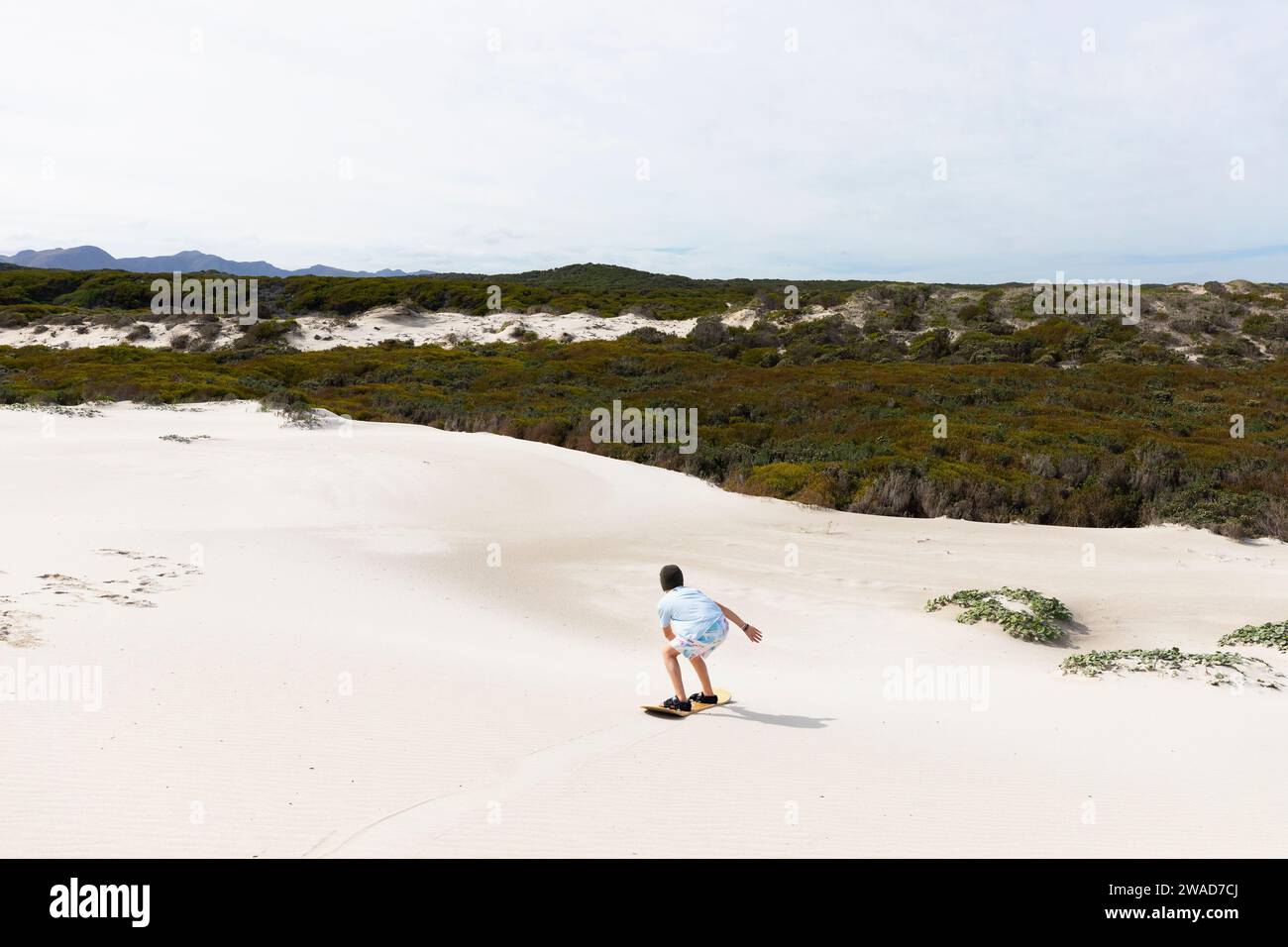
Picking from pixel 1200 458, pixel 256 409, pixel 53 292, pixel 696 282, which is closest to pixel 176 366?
pixel 256 409

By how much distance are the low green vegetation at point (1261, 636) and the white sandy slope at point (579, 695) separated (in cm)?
31

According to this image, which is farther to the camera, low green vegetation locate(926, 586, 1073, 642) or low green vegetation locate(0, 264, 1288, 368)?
low green vegetation locate(0, 264, 1288, 368)

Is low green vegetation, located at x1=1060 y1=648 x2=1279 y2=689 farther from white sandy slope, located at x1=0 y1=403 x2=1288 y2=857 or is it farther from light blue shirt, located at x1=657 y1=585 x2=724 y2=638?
light blue shirt, located at x1=657 y1=585 x2=724 y2=638

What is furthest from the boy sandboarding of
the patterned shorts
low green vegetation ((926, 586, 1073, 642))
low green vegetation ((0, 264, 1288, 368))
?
low green vegetation ((0, 264, 1288, 368))

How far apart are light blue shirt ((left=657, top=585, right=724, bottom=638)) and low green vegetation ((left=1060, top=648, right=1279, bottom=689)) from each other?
414 cm

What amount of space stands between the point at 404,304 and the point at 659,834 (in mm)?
60982

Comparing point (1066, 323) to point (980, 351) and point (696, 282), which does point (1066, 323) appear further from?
point (696, 282)

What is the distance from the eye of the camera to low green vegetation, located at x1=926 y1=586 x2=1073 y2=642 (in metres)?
9.73

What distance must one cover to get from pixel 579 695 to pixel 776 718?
5.59 ft

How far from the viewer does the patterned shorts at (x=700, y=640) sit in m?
6.68

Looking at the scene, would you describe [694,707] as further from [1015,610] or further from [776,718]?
[1015,610]

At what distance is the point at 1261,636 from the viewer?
8969mm

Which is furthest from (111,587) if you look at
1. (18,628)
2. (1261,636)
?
(1261,636)

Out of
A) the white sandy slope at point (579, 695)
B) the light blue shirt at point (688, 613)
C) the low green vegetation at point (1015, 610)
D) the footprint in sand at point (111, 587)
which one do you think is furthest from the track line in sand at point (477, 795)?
the low green vegetation at point (1015, 610)
